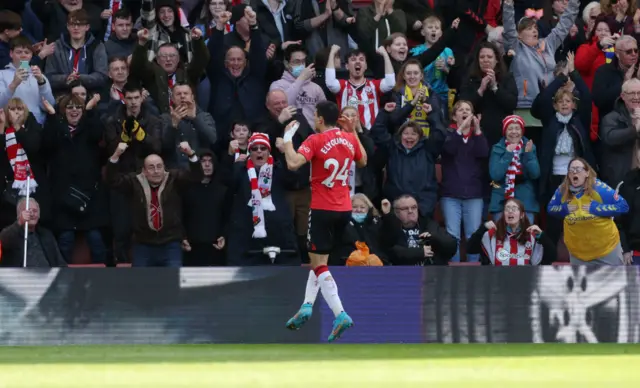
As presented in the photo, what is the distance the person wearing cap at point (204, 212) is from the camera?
15.6m

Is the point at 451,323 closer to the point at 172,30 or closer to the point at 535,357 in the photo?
the point at 535,357

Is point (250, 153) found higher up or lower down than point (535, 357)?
Result: higher up

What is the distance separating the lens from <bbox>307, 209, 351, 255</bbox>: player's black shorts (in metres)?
13.0

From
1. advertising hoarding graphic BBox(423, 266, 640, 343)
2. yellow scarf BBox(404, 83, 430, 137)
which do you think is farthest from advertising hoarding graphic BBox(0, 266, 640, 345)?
yellow scarf BBox(404, 83, 430, 137)

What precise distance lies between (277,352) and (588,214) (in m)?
4.00

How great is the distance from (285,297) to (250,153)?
84.3 inches

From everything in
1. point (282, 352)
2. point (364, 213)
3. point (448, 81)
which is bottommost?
point (282, 352)

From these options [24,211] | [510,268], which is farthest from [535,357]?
[24,211]

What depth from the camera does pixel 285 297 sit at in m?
14.1

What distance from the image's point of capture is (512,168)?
16.2 metres

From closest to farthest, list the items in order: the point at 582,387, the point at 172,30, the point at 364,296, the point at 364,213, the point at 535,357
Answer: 1. the point at 582,387
2. the point at 535,357
3. the point at 364,296
4. the point at 364,213
5. the point at 172,30

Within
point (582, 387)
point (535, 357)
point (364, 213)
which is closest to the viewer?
point (582, 387)

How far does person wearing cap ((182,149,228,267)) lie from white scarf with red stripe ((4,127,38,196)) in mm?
1854

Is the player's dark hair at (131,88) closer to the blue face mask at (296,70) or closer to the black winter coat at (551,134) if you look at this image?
the blue face mask at (296,70)
